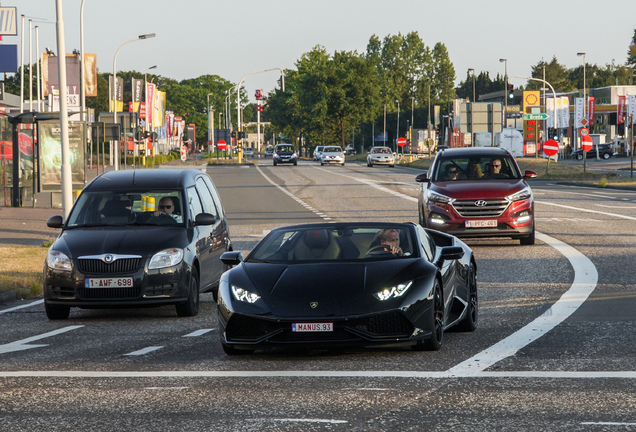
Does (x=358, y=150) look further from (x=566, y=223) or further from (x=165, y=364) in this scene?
(x=165, y=364)

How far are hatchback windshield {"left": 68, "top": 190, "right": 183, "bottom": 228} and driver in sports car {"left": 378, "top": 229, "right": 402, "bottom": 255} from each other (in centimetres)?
354

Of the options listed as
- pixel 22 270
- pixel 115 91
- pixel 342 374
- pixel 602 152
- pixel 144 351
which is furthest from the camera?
pixel 602 152

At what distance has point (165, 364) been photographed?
7980mm

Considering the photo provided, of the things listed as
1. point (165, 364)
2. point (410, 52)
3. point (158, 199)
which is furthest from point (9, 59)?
point (410, 52)

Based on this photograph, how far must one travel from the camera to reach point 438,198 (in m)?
18.4

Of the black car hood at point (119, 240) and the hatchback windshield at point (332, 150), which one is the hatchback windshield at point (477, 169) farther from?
the hatchback windshield at point (332, 150)

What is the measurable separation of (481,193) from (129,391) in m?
Answer: 12.2

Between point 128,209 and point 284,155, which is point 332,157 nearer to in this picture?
point 284,155

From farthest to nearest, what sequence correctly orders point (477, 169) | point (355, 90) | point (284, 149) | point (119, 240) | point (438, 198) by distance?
1. point (355, 90)
2. point (284, 149)
3. point (477, 169)
4. point (438, 198)
5. point (119, 240)

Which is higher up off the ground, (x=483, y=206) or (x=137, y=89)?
(x=137, y=89)

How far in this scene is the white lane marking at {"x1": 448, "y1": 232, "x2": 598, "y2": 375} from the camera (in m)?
7.67

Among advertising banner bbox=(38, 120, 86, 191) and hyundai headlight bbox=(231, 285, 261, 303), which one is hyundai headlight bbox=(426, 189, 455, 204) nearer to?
hyundai headlight bbox=(231, 285, 261, 303)

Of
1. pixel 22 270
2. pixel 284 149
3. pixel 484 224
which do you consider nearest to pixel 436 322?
pixel 22 270

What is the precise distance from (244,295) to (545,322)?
3253mm
